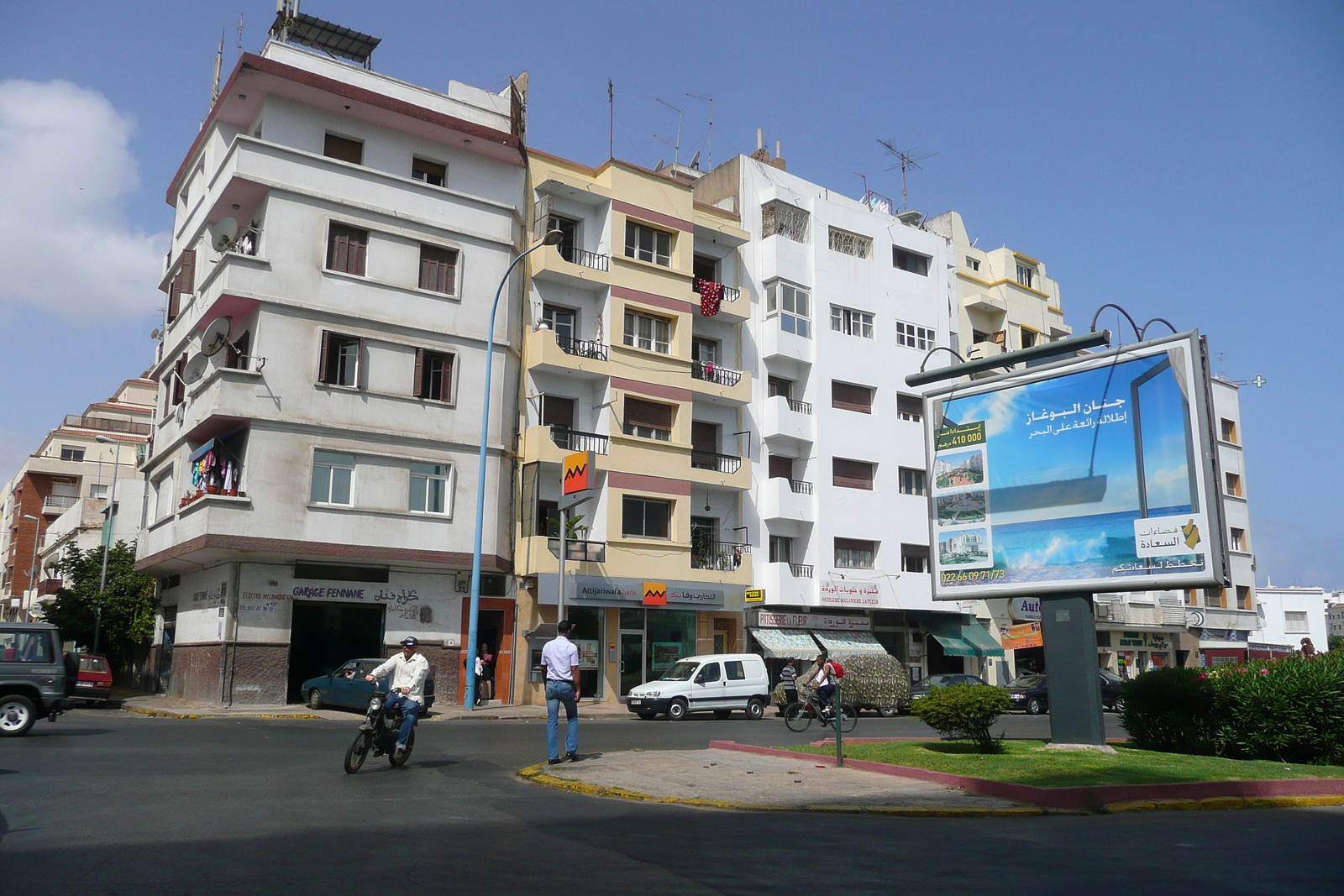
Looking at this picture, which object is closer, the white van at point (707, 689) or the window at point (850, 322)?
the white van at point (707, 689)

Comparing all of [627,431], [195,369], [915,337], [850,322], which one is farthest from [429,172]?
[915,337]

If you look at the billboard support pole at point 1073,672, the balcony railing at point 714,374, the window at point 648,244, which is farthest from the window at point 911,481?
the billboard support pole at point 1073,672

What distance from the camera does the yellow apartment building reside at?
32156mm

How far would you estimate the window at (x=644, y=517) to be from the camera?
1332 inches

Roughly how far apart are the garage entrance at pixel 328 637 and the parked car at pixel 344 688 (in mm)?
1674

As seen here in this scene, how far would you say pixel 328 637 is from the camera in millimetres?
28922

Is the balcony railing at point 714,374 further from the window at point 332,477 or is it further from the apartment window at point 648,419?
the window at point 332,477

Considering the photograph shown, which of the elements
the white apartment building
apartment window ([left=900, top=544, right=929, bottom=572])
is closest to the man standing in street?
the white apartment building

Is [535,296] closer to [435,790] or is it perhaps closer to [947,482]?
[947,482]

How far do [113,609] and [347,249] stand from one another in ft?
60.3

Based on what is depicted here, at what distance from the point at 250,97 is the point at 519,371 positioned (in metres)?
10.9

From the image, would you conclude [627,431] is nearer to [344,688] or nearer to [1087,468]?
[344,688]

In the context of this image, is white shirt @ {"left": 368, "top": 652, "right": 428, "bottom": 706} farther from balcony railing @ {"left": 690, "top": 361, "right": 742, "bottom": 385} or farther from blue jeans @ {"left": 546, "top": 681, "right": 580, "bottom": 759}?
balcony railing @ {"left": 690, "top": 361, "right": 742, "bottom": 385}

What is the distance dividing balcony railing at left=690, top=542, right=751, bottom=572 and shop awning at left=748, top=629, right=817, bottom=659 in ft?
8.54
